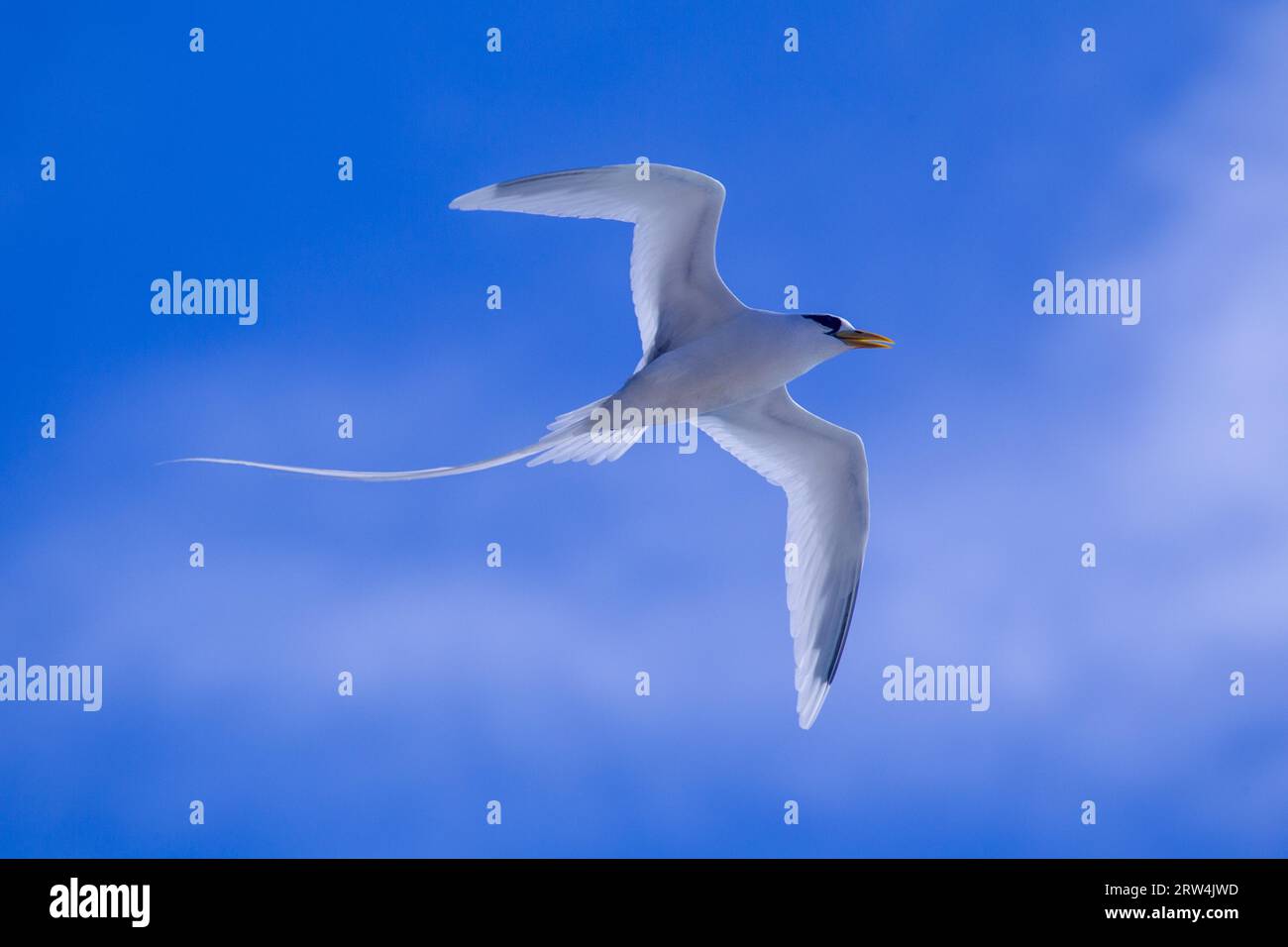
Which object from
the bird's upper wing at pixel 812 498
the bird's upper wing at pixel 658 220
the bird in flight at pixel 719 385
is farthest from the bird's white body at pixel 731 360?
the bird's upper wing at pixel 812 498

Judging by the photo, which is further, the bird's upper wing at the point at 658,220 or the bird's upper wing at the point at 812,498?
the bird's upper wing at the point at 812,498

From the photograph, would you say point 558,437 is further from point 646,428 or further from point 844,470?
point 844,470

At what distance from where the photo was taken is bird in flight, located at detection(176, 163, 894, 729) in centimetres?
841

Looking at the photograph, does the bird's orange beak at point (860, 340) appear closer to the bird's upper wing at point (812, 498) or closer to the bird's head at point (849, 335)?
the bird's head at point (849, 335)

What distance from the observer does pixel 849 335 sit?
8922mm

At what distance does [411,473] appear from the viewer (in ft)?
25.1

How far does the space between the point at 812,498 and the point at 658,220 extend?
8.33 ft

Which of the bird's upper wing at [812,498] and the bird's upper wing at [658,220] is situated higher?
the bird's upper wing at [658,220]

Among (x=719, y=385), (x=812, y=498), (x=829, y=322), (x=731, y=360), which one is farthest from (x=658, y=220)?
(x=812, y=498)

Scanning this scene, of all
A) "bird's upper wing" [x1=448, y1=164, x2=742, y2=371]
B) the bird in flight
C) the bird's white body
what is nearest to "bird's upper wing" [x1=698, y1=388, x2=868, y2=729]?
the bird in flight

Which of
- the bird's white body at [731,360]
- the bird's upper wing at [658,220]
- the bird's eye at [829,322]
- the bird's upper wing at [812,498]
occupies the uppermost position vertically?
the bird's upper wing at [658,220]

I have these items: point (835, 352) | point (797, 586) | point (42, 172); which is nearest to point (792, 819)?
point (797, 586)

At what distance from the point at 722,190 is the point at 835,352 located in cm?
139

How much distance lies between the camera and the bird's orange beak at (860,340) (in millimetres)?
8914
